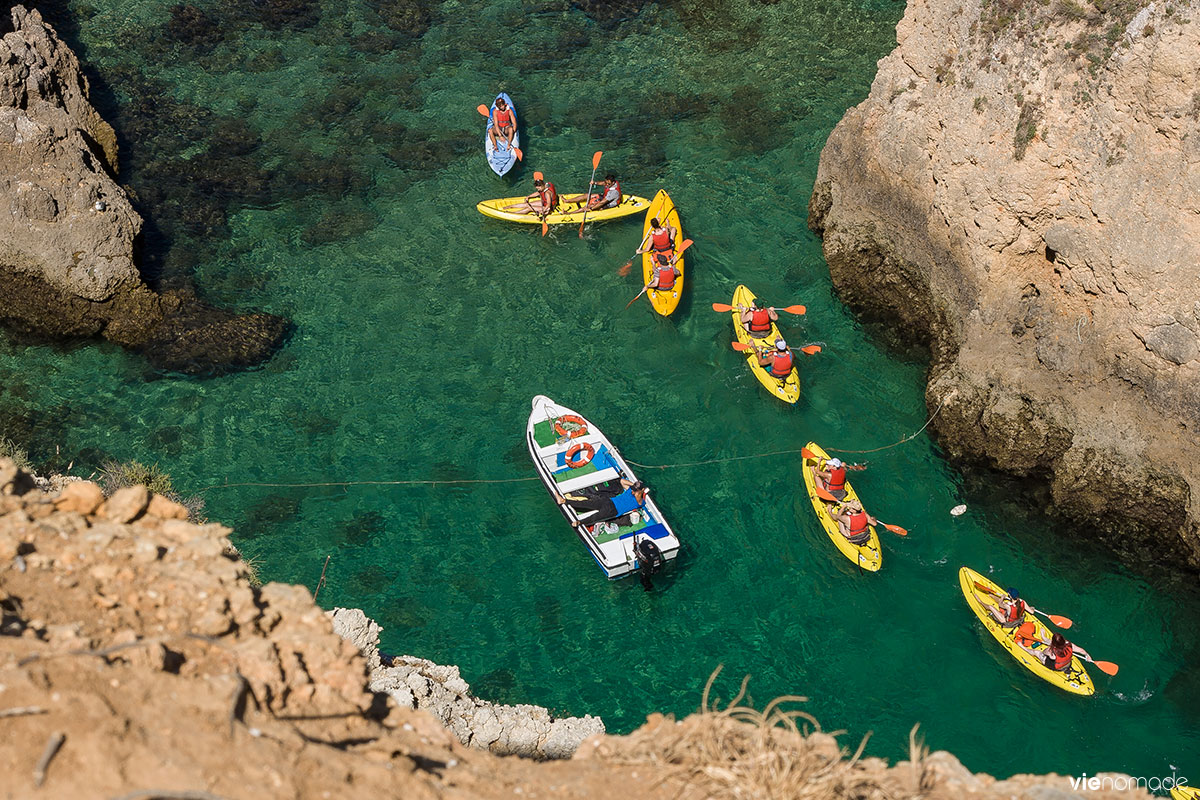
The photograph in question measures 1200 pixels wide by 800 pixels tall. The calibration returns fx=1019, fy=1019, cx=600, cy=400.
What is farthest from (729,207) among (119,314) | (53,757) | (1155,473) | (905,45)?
(53,757)

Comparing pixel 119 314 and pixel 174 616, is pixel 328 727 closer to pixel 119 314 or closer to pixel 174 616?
pixel 174 616

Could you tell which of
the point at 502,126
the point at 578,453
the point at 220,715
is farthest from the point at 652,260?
the point at 220,715

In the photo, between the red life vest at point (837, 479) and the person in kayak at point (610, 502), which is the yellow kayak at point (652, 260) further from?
the red life vest at point (837, 479)

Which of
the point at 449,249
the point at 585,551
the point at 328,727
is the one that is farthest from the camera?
the point at 449,249

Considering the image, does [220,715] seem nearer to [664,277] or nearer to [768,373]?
[768,373]

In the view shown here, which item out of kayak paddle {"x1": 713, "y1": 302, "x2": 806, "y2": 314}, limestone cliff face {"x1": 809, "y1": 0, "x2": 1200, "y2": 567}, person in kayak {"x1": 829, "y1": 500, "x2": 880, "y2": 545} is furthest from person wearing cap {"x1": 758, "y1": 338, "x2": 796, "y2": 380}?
person in kayak {"x1": 829, "y1": 500, "x2": 880, "y2": 545}

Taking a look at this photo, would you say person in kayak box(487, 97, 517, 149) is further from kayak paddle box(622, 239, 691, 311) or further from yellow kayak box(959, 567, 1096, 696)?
yellow kayak box(959, 567, 1096, 696)

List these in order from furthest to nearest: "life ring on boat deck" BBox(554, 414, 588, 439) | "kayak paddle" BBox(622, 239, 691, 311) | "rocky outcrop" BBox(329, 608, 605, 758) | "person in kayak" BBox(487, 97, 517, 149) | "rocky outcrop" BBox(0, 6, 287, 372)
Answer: "person in kayak" BBox(487, 97, 517, 149)
"kayak paddle" BBox(622, 239, 691, 311)
"rocky outcrop" BBox(0, 6, 287, 372)
"life ring on boat deck" BBox(554, 414, 588, 439)
"rocky outcrop" BBox(329, 608, 605, 758)
